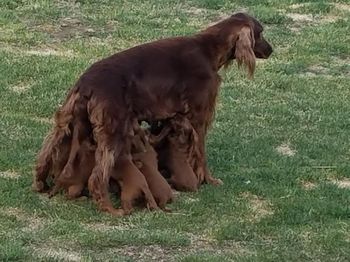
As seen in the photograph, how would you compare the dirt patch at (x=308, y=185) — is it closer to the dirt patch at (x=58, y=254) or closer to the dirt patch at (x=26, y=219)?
the dirt patch at (x=26, y=219)

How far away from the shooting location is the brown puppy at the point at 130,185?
23.7 ft

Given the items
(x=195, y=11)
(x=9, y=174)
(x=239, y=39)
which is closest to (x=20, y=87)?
(x=9, y=174)

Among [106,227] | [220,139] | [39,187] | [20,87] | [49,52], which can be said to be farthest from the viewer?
[49,52]

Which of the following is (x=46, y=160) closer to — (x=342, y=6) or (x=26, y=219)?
(x=26, y=219)

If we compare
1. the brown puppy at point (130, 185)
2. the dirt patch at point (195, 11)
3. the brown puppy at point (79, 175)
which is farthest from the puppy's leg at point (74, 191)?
the dirt patch at point (195, 11)

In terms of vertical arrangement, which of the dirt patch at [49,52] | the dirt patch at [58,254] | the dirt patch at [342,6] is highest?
the dirt patch at [58,254]

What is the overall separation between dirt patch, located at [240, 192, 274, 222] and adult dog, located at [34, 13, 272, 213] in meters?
0.41

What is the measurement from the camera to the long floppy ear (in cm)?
801

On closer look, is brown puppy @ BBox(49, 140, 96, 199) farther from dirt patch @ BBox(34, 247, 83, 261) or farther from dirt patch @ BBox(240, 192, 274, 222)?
dirt patch @ BBox(240, 192, 274, 222)

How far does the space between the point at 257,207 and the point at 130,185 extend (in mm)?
1000

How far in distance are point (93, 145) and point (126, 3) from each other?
7684mm

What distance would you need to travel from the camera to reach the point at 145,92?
7.44 metres

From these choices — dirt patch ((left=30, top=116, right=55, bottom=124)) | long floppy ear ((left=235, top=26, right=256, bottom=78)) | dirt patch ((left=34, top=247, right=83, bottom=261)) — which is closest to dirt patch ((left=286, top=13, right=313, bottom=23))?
dirt patch ((left=30, top=116, right=55, bottom=124))

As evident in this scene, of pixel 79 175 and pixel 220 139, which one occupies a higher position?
pixel 79 175
